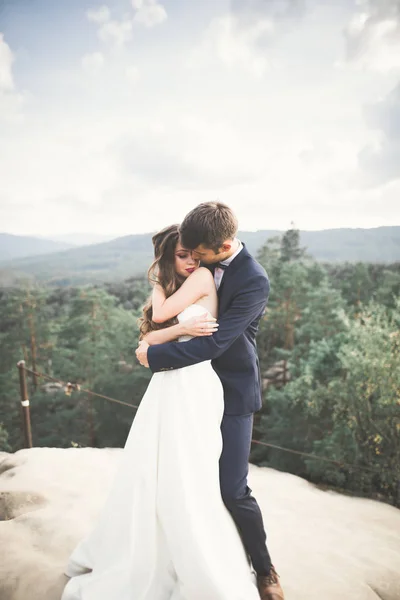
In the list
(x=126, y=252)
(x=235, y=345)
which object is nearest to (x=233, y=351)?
(x=235, y=345)

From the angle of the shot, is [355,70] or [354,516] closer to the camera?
[354,516]

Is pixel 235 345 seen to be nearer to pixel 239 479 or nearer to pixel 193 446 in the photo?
pixel 193 446

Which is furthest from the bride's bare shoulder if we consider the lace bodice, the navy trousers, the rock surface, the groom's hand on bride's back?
the rock surface

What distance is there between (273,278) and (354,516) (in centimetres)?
1722

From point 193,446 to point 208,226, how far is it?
1.03 m

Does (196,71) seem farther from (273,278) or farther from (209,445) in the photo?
(209,445)

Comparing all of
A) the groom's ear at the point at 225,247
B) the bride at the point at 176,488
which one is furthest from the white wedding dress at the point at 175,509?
the groom's ear at the point at 225,247

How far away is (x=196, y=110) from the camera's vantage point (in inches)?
1889

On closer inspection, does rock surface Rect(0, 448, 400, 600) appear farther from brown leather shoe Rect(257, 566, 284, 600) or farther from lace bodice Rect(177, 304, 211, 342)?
lace bodice Rect(177, 304, 211, 342)

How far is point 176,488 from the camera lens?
1915 millimetres

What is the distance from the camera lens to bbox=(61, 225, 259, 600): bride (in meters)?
1.90

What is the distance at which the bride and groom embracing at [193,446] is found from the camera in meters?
1.88

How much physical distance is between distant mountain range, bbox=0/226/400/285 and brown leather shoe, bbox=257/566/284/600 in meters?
10.7

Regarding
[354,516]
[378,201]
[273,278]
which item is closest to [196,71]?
[378,201]
